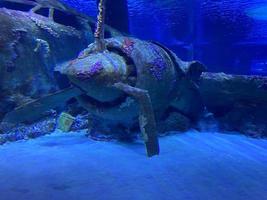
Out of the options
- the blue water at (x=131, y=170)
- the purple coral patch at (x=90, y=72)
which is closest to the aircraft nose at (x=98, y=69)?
the purple coral patch at (x=90, y=72)

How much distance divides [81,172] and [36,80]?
8.31 feet

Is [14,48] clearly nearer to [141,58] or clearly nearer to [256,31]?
[141,58]

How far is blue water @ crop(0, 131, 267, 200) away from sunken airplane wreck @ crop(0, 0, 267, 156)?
46 centimetres

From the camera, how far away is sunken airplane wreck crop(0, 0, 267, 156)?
4289mm

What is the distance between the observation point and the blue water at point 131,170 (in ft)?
9.66

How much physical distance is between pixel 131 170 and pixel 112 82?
1.28 meters

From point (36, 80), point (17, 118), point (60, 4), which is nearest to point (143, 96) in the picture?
point (17, 118)

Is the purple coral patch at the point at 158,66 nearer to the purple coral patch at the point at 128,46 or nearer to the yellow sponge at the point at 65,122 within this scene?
the purple coral patch at the point at 128,46

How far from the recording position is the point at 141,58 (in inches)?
184

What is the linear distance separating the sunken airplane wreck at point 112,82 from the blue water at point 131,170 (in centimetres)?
46

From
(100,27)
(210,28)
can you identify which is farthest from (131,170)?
(210,28)

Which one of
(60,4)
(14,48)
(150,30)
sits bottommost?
(150,30)

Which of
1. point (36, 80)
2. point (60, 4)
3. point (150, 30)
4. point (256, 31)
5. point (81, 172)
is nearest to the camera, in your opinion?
point (81, 172)

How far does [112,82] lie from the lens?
14.1 feet
